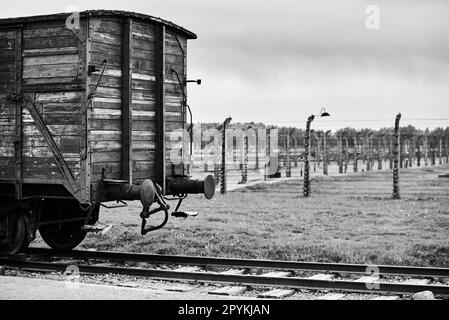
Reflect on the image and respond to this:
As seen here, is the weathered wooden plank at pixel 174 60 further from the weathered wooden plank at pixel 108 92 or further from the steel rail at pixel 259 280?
the steel rail at pixel 259 280

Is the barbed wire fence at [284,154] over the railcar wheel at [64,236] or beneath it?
over

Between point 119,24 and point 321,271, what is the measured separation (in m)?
5.21

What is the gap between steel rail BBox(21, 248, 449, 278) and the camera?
9.93 metres

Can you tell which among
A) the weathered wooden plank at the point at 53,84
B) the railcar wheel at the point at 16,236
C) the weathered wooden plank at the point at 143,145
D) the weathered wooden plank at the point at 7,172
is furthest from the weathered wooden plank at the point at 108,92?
the railcar wheel at the point at 16,236

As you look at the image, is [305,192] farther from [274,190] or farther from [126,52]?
[126,52]

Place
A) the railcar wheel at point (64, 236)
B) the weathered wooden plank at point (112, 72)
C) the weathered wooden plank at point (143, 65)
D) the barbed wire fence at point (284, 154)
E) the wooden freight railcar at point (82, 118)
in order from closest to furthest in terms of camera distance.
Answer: the wooden freight railcar at point (82, 118) < the weathered wooden plank at point (112, 72) < the weathered wooden plank at point (143, 65) < the railcar wheel at point (64, 236) < the barbed wire fence at point (284, 154)

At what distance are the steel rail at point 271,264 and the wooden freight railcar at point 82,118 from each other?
26.9 inches

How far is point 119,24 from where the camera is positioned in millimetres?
10844

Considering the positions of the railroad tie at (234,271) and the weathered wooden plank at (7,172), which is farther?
the weathered wooden plank at (7,172)

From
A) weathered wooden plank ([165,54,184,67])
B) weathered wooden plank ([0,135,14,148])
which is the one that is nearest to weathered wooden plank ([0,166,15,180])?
weathered wooden plank ([0,135,14,148])

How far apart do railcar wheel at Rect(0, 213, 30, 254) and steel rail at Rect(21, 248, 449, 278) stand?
86 cm

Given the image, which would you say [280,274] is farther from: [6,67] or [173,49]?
[6,67]

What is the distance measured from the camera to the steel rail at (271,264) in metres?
9.93

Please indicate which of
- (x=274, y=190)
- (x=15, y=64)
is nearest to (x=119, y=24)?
(x=15, y=64)
